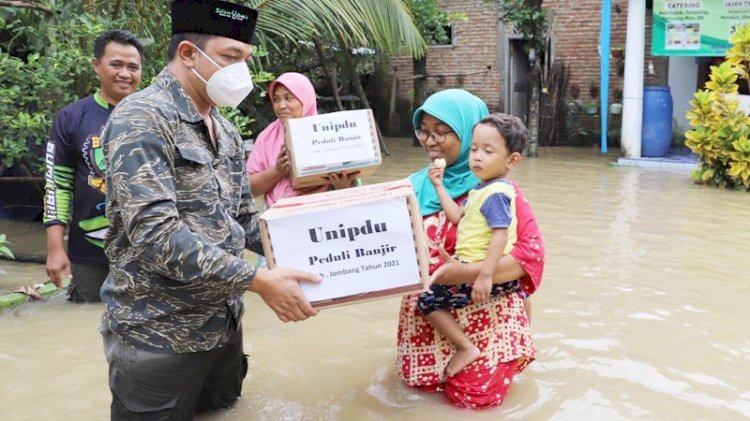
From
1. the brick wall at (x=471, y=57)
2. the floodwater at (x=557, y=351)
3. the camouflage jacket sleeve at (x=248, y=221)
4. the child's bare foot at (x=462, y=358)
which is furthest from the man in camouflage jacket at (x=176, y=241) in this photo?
the brick wall at (x=471, y=57)

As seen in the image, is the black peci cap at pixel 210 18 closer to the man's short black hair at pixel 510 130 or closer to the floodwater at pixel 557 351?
the man's short black hair at pixel 510 130

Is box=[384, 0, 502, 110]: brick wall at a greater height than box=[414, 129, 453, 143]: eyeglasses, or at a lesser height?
greater

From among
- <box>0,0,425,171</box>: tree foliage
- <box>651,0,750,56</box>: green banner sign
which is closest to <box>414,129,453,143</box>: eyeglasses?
<box>0,0,425,171</box>: tree foliage

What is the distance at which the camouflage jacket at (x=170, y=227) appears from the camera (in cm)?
232

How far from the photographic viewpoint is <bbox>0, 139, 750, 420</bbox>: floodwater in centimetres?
340

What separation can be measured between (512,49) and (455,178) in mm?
13915

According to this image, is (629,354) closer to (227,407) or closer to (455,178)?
(455,178)

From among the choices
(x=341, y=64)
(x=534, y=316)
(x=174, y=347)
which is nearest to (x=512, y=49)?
(x=341, y=64)

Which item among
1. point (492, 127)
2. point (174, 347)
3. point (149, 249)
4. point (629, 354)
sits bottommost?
point (629, 354)

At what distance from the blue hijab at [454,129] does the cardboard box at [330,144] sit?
0.35m

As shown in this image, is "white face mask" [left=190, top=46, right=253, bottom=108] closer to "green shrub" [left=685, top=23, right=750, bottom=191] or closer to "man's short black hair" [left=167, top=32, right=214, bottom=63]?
"man's short black hair" [left=167, top=32, right=214, bottom=63]

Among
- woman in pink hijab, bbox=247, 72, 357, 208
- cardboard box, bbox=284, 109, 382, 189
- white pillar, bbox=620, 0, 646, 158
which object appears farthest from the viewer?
white pillar, bbox=620, 0, 646, 158

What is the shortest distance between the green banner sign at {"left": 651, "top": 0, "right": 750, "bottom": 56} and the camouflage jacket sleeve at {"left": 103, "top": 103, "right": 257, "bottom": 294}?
11.0m

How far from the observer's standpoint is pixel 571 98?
1543 cm
